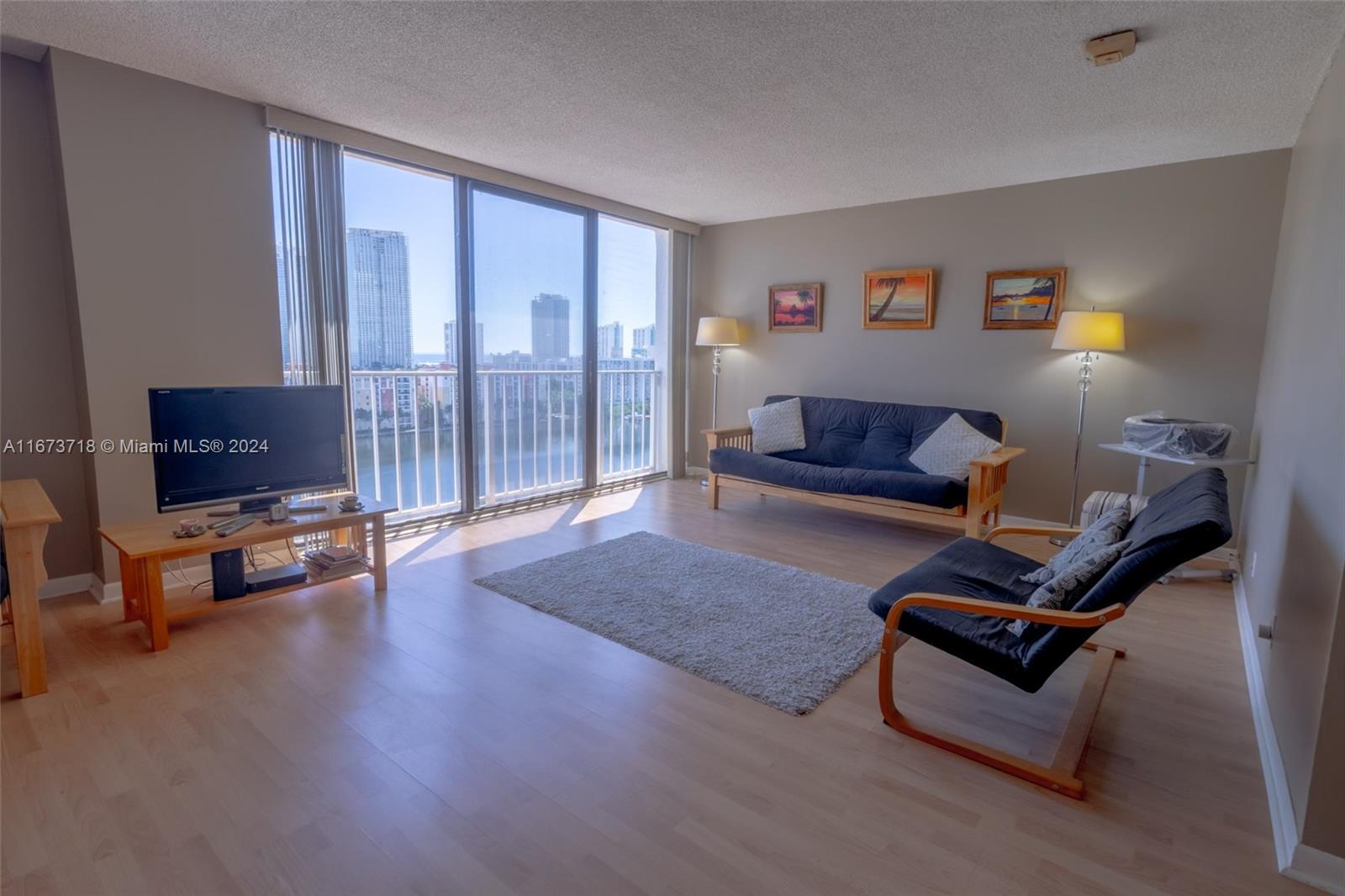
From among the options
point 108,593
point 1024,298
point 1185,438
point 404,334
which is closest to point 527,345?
point 404,334

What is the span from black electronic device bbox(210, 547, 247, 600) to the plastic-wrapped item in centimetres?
451

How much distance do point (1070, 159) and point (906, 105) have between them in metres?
1.51

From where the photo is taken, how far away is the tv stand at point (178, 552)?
2486 mm

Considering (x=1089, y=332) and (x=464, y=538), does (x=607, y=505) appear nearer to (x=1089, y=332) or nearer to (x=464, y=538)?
(x=464, y=538)

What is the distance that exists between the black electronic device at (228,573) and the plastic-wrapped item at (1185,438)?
4.51 m

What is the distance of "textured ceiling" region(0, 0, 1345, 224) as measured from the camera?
7.48 feet

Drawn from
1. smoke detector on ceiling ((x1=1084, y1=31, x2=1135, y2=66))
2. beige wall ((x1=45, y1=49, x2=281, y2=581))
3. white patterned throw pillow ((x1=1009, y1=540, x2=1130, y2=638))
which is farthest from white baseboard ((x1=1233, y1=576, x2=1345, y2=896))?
beige wall ((x1=45, y1=49, x2=281, y2=581))

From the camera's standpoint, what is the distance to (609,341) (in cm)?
555

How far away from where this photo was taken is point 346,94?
307cm

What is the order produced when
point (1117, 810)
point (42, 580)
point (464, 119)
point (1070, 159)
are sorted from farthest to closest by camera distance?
point (1070, 159) < point (464, 119) < point (42, 580) < point (1117, 810)

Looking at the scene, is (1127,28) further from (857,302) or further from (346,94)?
(346,94)

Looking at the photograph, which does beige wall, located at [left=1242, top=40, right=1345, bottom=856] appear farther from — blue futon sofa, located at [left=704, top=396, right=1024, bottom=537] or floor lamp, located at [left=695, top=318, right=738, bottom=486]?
floor lamp, located at [left=695, top=318, right=738, bottom=486]

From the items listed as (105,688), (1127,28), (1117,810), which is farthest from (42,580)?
(1127,28)

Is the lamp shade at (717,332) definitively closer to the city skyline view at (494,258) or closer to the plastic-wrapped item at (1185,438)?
the city skyline view at (494,258)
